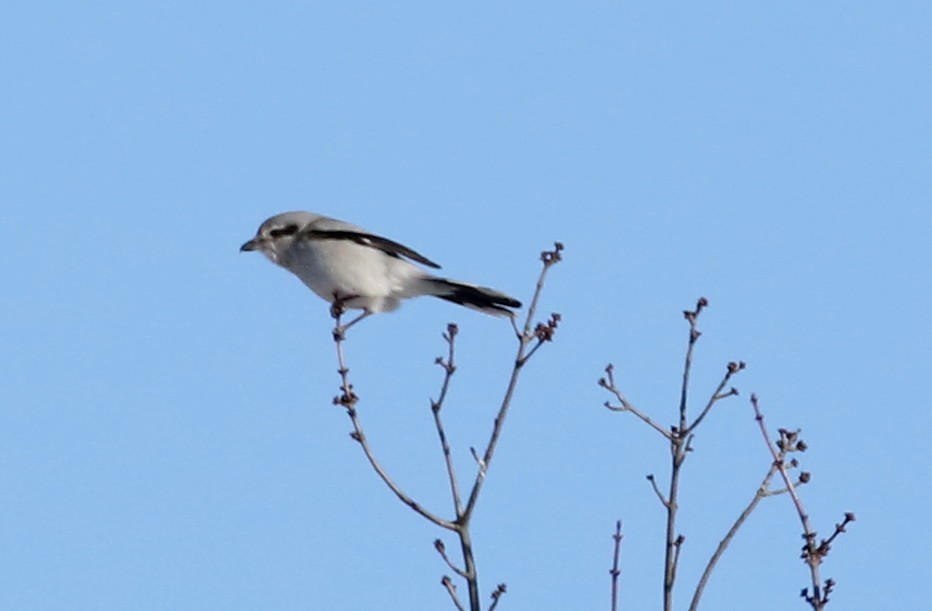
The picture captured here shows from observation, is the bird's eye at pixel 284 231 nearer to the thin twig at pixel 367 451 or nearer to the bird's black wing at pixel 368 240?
the bird's black wing at pixel 368 240

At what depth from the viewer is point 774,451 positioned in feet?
16.6

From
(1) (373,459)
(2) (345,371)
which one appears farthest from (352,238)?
(1) (373,459)

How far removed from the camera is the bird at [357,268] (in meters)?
8.92

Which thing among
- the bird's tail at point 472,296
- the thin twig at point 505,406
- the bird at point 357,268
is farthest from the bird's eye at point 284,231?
the thin twig at point 505,406

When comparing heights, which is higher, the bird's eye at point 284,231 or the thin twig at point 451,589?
the bird's eye at point 284,231

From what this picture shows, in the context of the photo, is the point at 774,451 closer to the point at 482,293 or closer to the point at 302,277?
the point at 482,293

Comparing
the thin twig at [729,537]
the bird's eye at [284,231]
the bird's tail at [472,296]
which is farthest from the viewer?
the bird's eye at [284,231]

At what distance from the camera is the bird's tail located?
8805mm

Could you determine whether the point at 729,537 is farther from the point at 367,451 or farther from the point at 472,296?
the point at 472,296

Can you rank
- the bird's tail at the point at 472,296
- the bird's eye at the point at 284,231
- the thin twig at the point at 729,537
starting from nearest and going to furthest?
the thin twig at the point at 729,537
the bird's tail at the point at 472,296
the bird's eye at the point at 284,231

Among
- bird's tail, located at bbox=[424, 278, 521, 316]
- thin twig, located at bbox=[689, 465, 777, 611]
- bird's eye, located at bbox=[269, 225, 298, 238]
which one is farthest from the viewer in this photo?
bird's eye, located at bbox=[269, 225, 298, 238]

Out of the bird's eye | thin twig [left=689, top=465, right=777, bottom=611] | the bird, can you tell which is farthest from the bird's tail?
thin twig [left=689, top=465, right=777, bottom=611]

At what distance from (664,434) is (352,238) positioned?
4216 mm

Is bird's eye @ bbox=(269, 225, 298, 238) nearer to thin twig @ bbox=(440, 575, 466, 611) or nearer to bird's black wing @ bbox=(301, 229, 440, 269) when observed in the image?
bird's black wing @ bbox=(301, 229, 440, 269)
